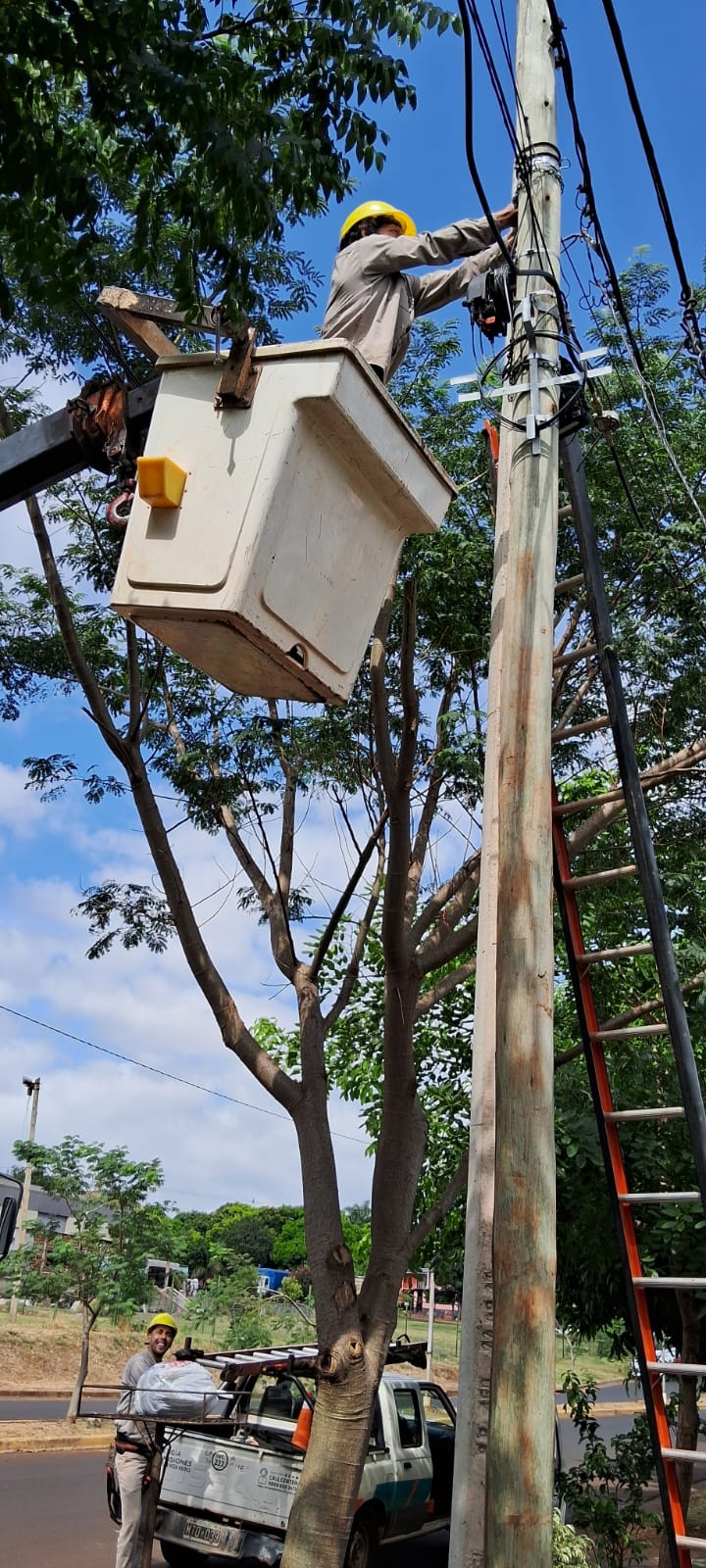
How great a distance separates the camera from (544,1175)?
3.38m

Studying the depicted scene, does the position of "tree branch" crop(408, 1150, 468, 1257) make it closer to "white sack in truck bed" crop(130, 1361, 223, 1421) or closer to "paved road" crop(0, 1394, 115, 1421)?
"white sack in truck bed" crop(130, 1361, 223, 1421)

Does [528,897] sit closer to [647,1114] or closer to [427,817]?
[647,1114]

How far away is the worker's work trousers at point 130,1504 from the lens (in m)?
7.54

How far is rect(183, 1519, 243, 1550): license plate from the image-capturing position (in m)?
8.71

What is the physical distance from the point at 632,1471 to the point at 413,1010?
11.9ft

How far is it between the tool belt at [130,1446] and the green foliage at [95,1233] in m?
9.83

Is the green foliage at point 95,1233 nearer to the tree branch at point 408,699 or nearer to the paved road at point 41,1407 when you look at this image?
the paved road at point 41,1407

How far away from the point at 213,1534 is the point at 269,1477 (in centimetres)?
57

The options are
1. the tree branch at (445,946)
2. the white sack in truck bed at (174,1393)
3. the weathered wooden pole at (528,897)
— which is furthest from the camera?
the tree branch at (445,946)

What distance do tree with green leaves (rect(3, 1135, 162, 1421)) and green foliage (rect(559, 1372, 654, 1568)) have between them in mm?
9860

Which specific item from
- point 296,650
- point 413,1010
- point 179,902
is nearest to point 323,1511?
point 413,1010

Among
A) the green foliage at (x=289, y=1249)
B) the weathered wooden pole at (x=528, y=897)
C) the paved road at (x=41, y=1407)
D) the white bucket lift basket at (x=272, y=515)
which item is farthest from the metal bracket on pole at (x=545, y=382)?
the green foliage at (x=289, y=1249)

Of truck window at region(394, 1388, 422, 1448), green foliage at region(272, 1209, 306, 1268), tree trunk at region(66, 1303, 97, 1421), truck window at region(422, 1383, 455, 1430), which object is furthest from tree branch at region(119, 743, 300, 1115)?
green foliage at region(272, 1209, 306, 1268)

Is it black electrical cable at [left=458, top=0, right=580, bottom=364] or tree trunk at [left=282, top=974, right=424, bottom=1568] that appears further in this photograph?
tree trunk at [left=282, top=974, right=424, bottom=1568]
